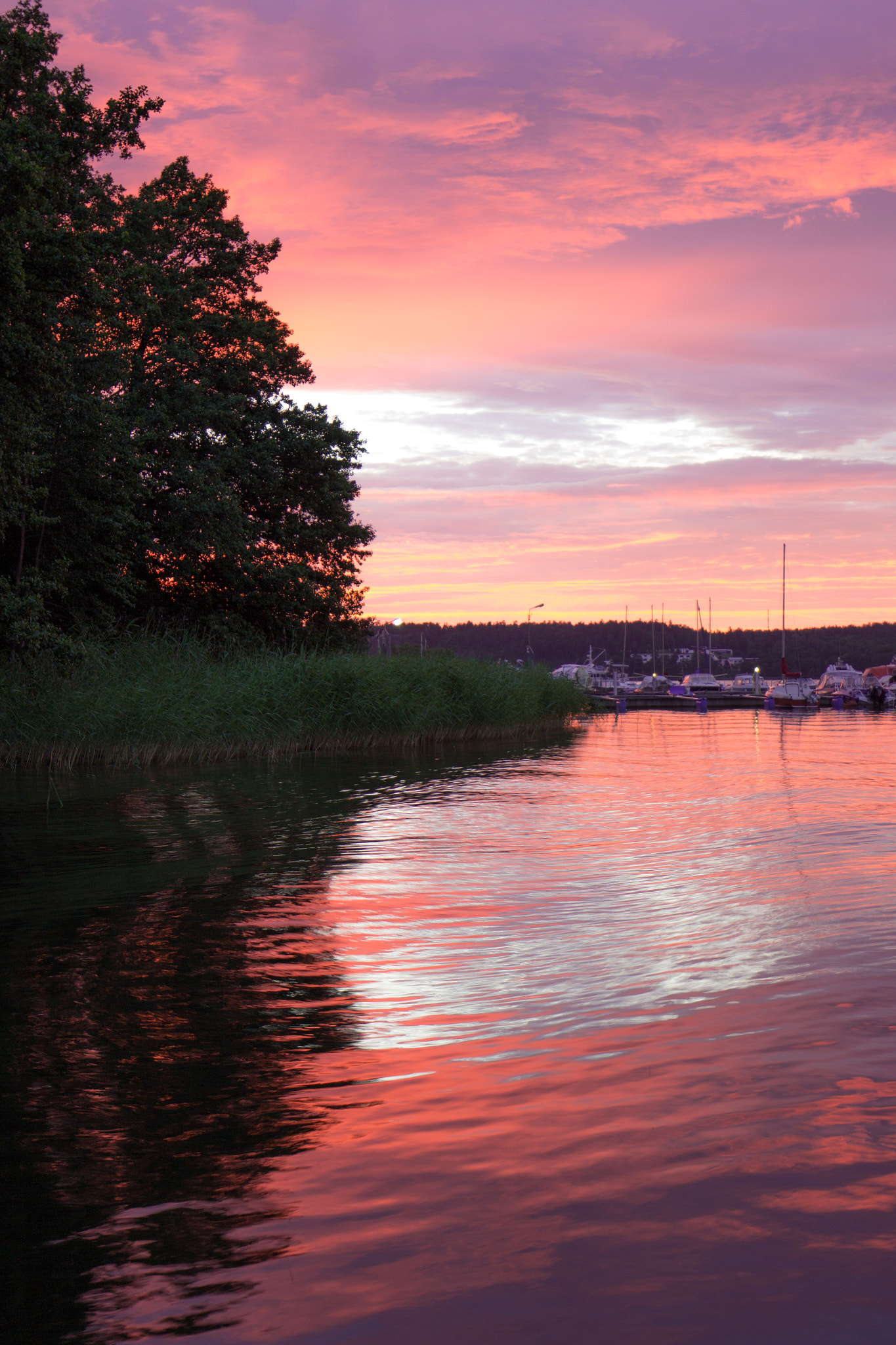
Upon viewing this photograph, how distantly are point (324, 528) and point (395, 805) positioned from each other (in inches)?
1044

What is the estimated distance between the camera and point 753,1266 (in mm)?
3717

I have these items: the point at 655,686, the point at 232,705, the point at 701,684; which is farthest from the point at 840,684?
the point at 232,705

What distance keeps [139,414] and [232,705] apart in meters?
13.5

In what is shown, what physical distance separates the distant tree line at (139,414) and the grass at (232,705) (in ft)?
5.01

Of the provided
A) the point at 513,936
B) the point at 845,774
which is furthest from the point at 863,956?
the point at 845,774

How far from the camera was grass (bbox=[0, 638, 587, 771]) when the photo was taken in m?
24.2

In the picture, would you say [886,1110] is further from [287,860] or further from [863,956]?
[287,860]

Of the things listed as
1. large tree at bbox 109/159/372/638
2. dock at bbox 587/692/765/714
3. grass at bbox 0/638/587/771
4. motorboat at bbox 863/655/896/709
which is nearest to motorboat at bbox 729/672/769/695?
dock at bbox 587/692/765/714

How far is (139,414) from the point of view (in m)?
36.0

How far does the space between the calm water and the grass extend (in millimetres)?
11293

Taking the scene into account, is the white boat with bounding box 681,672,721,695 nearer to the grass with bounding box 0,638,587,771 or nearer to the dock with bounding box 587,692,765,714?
the dock with bounding box 587,692,765,714

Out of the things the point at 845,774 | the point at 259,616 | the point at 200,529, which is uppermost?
the point at 200,529

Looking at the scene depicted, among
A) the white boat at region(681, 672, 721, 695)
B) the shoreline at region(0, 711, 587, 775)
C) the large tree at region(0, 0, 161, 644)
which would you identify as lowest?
the shoreline at region(0, 711, 587, 775)

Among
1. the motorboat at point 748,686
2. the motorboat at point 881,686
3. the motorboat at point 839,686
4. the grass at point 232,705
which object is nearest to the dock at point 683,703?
the motorboat at point 839,686
